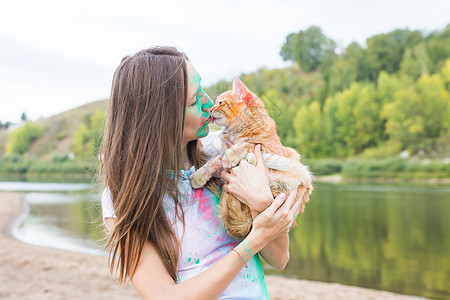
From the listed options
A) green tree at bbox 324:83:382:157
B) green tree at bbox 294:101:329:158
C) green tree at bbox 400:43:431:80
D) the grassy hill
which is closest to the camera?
green tree at bbox 324:83:382:157

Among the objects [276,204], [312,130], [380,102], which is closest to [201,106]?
[276,204]

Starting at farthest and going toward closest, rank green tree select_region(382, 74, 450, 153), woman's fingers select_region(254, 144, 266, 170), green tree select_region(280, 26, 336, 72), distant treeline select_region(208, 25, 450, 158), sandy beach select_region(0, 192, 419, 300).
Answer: green tree select_region(280, 26, 336, 72) < distant treeline select_region(208, 25, 450, 158) < green tree select_region(382, 74, 450, 153) < sandy beach select_region(0, 192, 419, 300) < woman's fingers select_region(254, 144, 266, 170)

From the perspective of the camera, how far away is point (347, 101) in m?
57.2

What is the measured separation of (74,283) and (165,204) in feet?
25.3

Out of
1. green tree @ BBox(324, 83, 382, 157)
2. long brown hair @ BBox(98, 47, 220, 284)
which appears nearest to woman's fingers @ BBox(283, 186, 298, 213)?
long brown hair @ BBox(98, 47, 220, 284)

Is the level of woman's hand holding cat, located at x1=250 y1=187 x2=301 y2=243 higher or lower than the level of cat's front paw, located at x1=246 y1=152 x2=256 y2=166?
lower

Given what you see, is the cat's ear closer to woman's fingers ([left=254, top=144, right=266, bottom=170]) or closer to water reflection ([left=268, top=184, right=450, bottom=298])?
woman's fingers ([left=254, top=144, right=266, bottom=170])

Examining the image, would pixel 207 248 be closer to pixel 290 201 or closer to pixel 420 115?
pixel 290 201

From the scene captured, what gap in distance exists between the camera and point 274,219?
1682mm

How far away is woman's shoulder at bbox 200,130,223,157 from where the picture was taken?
218 centimetres

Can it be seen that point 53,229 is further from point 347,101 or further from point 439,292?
point 347,101

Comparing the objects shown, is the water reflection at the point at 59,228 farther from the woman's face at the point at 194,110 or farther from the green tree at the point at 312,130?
the green tree at the point at 312,130

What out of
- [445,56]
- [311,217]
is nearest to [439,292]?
[311,217]

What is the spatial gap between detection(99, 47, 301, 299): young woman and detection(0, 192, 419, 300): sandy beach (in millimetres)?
5622
